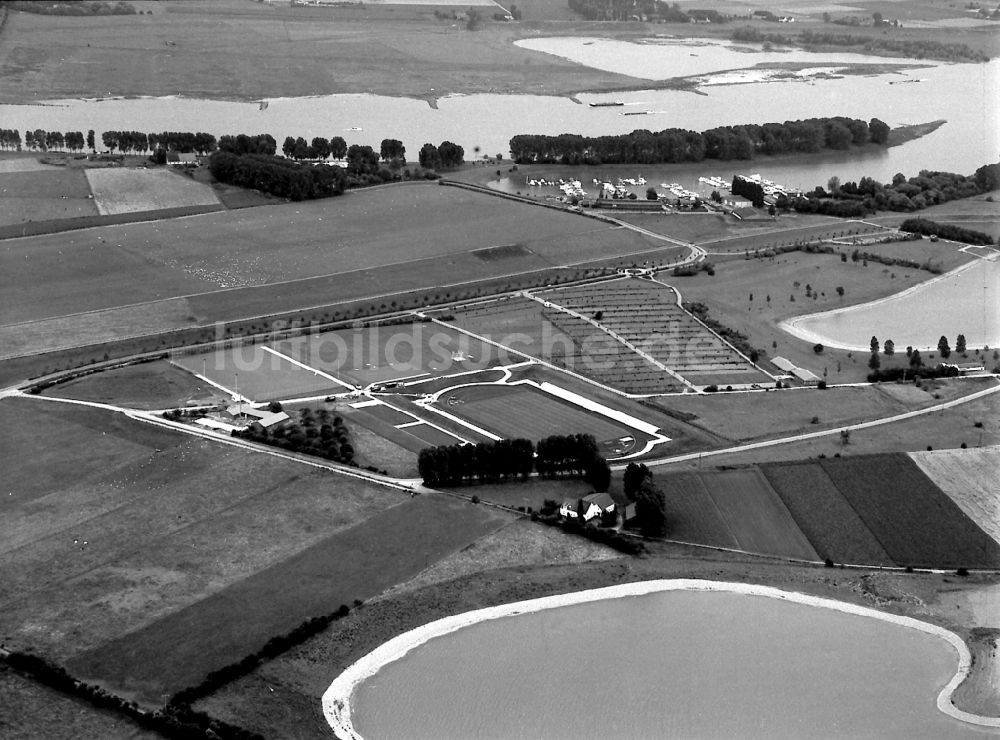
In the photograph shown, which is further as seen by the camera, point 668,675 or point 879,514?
point 879,514

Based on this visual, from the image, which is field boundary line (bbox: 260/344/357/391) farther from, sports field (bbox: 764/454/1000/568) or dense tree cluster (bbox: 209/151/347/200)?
dense tree cluster (bbox: 209/151/347/200)

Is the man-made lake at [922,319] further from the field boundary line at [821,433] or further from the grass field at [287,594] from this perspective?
the grass field at [287,594]

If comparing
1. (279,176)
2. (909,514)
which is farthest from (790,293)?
(279,176)

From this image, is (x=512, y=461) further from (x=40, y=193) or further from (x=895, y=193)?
(x=895, y=193)

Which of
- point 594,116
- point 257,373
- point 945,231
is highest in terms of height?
point 594,116

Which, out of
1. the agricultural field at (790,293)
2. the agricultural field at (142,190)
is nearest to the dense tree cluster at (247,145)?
the agricultural field at (142,190)

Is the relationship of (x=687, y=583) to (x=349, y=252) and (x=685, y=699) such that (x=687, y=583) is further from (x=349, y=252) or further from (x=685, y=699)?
(x=349, y=252)
